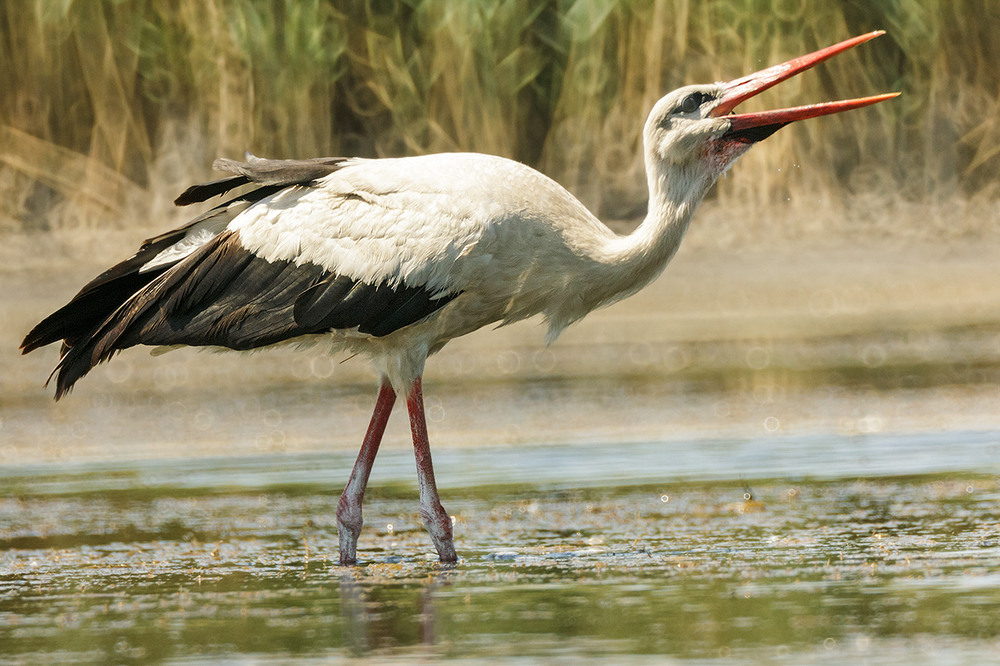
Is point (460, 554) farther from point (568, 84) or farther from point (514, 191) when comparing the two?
point (568, 84)

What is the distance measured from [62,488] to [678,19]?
8729 mm

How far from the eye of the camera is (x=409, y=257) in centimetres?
743

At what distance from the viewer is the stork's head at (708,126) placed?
7.53 m

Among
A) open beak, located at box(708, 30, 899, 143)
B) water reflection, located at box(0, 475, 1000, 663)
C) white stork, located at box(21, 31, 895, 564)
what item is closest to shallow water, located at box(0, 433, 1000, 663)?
water reflection, located at box(0, 475, 1000, 663)

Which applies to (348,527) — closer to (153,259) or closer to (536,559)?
(536,559)

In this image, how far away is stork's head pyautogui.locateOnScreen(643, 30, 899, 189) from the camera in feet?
24.7

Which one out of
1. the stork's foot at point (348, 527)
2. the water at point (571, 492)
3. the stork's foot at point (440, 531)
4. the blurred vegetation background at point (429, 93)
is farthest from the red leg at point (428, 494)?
the blurred vegetation background at point (429, 93)

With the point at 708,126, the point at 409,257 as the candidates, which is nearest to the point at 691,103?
the point at 708,126

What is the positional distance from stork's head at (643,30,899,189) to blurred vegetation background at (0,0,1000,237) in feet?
27.4

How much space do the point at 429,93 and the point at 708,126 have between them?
8884mm

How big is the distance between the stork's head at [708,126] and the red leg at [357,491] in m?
1.34

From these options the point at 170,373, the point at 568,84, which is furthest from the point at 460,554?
the point at 568,84

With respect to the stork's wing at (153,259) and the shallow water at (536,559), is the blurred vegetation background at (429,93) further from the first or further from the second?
the stork's wing at (153,259)

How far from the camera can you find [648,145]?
7.66m
